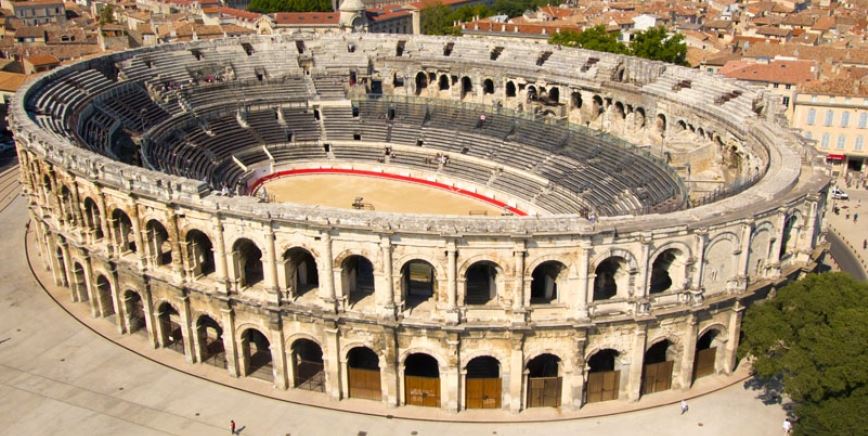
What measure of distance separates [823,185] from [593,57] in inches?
1594

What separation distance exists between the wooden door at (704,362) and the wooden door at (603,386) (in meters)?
5.44

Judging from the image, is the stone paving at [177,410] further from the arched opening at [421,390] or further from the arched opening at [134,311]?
the arched opening at [134,311]

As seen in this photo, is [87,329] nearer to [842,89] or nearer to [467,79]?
[467,79]

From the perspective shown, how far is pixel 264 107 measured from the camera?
94062 mm

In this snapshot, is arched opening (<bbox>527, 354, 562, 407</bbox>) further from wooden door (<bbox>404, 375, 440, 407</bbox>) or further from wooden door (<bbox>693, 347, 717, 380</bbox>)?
wooden door (<bbox>693, 347, 717, 380</bbox>)

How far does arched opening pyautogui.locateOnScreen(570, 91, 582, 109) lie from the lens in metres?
87.8

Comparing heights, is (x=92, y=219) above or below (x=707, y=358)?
above

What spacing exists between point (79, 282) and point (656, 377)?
4047 centimetres

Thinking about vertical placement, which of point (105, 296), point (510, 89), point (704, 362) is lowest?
point (704, 362)

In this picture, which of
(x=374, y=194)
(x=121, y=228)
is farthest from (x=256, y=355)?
(x=374, y=194)

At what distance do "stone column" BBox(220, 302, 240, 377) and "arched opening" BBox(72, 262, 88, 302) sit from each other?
14783mm

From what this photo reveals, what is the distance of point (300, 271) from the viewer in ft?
168

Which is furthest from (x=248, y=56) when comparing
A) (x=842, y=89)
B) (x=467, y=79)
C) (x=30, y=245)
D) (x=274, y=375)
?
(x=842, y=89)

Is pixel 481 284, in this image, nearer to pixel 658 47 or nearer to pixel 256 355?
pixel 256 355
